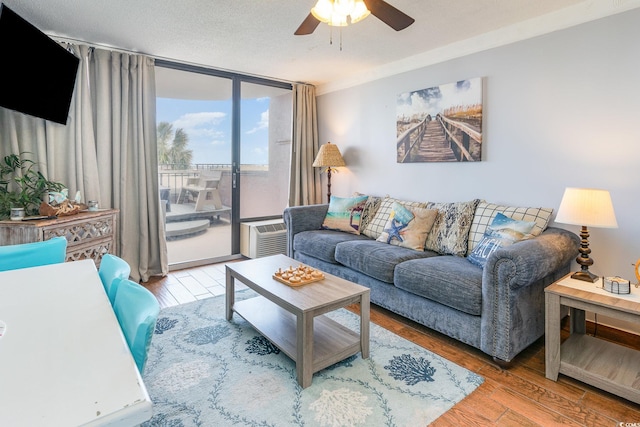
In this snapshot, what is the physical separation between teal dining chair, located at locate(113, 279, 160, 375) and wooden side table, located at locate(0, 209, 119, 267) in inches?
79.1

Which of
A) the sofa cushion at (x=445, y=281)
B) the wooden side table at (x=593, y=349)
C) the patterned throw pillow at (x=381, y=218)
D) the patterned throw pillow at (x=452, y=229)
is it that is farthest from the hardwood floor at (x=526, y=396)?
the patterned throw pillow at (x=381, y=218)

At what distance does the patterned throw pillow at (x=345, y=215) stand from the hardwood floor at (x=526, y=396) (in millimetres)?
1386

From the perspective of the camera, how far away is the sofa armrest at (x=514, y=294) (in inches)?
76.5

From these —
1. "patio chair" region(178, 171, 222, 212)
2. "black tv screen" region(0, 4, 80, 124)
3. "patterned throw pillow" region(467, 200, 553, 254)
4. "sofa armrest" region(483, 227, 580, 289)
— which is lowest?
"sofa armrest" region(483, 227, 580, 289)

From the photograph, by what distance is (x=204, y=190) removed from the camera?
4270 millimetres

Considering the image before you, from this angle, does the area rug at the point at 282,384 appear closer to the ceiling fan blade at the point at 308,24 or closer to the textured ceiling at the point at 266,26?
the ceiling fan blade at the point at 308,24

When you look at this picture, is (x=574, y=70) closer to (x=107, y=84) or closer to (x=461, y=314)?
(x=461, y=314)

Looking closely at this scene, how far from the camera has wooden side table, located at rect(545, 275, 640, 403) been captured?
1.72m

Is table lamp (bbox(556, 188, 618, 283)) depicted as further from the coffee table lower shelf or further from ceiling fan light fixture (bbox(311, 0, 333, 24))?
ceiling fan light fixture (bbox(311, 0, 333, 24))

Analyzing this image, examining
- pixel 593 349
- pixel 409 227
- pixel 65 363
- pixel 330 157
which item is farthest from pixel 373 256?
pixel 65 363

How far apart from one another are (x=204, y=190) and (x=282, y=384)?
2937mm

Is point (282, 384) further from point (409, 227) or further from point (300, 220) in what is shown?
point (300, 220)

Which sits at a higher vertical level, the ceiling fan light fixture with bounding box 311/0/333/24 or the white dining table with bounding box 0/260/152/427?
the ceiling fan light fixture with bounding box 311/0/333/24

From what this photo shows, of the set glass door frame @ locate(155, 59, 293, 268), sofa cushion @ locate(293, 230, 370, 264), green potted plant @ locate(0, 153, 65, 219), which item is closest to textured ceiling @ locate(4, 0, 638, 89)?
glass door frame @ locate(155, 59, 293, 268)
